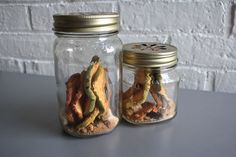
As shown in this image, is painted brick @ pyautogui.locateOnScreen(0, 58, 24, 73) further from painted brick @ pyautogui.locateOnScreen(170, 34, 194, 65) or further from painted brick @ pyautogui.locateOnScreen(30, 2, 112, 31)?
painted brick @ pyautogui.locateOnScreen(170, 34, 194, 65)

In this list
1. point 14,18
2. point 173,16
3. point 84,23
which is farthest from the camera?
point 14,18

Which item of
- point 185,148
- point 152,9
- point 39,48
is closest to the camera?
point 185,148

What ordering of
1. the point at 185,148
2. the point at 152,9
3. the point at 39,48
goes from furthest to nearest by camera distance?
the point at 39,48 → the point at 152,9 → the point at 185,148

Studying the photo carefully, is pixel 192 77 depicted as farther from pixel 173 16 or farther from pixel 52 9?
pixel 52 9

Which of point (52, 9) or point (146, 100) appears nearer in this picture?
point (146, 100)

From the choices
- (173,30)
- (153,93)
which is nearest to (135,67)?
(153,93)

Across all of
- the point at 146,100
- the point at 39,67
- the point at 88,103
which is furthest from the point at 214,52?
the point at 39,67

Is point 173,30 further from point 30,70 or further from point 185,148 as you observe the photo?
point 30,70

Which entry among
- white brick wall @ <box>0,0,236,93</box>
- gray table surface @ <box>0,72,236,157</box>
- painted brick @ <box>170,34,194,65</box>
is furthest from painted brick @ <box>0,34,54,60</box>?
painted brick @ <box>170,34,194,65</box>
